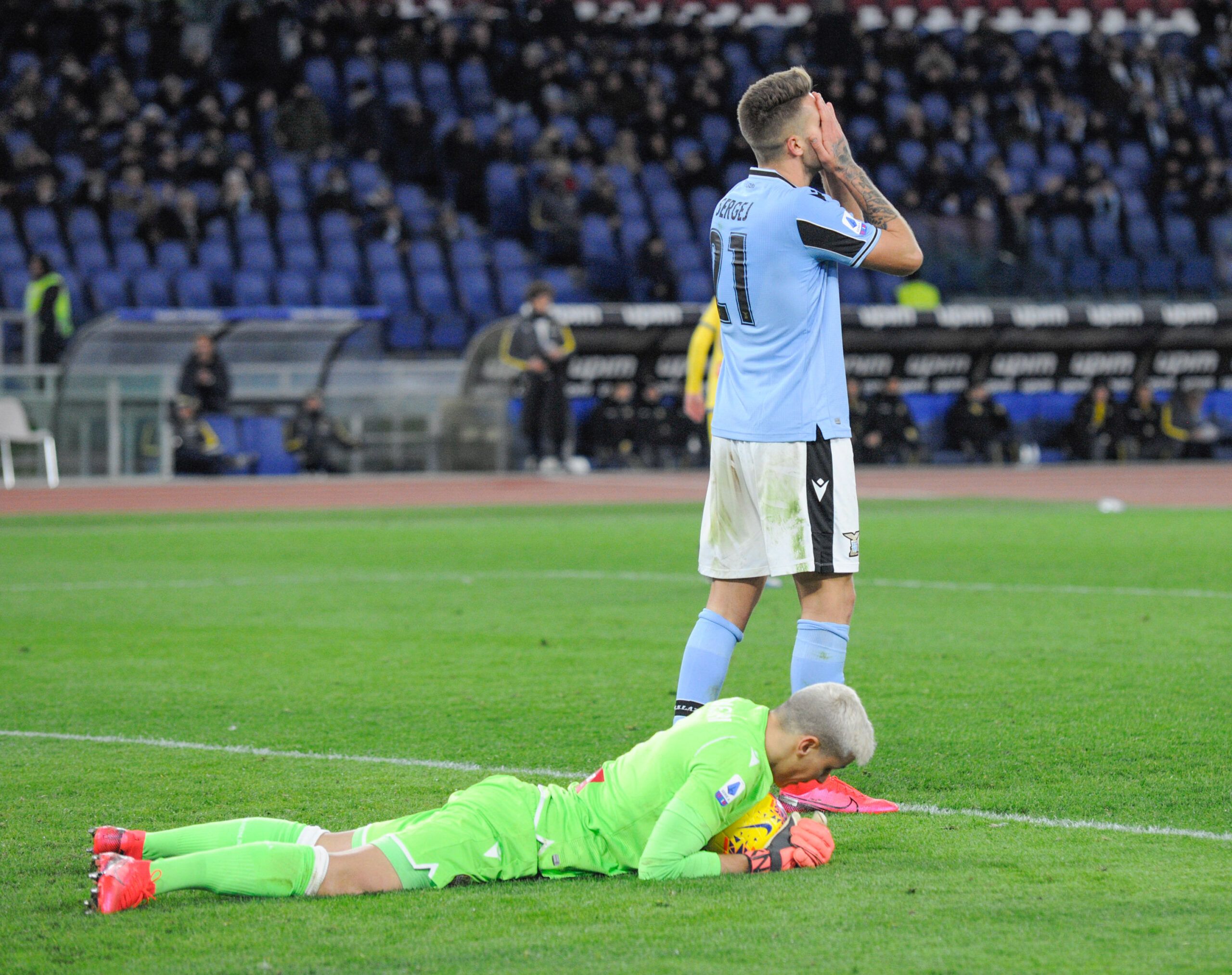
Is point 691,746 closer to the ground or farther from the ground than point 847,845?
farther from the ground

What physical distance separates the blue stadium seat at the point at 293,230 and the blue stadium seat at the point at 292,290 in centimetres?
81

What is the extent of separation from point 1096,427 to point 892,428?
340cm

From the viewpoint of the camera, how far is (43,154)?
24609 mm

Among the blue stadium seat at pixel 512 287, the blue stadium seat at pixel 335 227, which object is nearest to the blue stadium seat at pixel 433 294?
the blue stadium seat at pixel 512 287

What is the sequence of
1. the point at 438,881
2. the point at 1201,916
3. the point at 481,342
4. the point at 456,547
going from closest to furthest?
the point at 1201,916
the point at 438,881
the point at 456,547
the point at 481,342

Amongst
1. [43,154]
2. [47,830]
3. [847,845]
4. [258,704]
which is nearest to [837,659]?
[847,845]

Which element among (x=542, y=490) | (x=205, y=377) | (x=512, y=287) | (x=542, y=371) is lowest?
(x=542, y=490)

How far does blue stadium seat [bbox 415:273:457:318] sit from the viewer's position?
2488cm

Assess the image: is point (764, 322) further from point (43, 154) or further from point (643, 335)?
point (43, 154)

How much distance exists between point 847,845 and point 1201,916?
3.14 ft

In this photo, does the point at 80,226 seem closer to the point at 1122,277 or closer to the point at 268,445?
the point at 268,445

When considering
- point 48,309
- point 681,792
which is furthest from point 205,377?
point 681,792

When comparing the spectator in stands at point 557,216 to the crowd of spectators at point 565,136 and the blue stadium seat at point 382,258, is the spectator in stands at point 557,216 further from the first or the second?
the blue stadium seat at point 382,258

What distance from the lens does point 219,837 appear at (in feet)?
12.2
